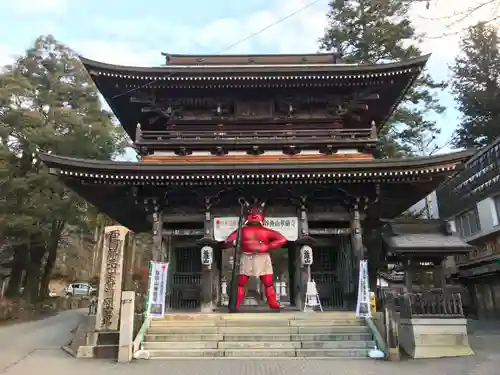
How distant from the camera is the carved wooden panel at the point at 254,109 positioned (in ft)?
55.6

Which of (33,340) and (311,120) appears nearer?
(33,340)

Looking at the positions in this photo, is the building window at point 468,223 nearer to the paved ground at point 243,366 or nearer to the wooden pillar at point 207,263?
the paved ground at point 243,366

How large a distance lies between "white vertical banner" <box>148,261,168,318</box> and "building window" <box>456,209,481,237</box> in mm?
17685

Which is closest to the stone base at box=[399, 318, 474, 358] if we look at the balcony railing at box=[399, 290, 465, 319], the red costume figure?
the balcony railing at box=[399, 290, 465, 319]

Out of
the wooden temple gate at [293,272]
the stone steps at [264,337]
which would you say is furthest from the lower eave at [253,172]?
the stone steps at [264,337]

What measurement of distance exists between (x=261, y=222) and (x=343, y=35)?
68.0 ft

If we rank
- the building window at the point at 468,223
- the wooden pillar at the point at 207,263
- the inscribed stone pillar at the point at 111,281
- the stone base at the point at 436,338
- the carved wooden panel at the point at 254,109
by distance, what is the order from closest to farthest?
the stone base at the point at 436,338, the inscribed stone pillar at the point at 111,281, the wooden pillar at the point at 207,263, the carved wooden panel at the point at 254,109, the building window at the point at 468,223

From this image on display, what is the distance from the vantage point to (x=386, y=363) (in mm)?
9500

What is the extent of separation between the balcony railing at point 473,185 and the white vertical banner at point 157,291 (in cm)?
1709

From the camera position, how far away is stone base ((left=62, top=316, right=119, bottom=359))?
10.5 meters

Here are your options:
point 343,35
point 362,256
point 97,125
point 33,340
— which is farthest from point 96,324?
point 343,35

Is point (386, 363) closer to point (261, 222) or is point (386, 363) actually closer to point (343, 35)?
point (261, 222)

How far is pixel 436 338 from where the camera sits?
34.4ft

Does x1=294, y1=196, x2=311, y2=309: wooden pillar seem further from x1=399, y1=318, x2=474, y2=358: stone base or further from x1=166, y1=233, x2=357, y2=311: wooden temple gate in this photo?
x1=399, y1=318, x2=474, y2=358: stone base
